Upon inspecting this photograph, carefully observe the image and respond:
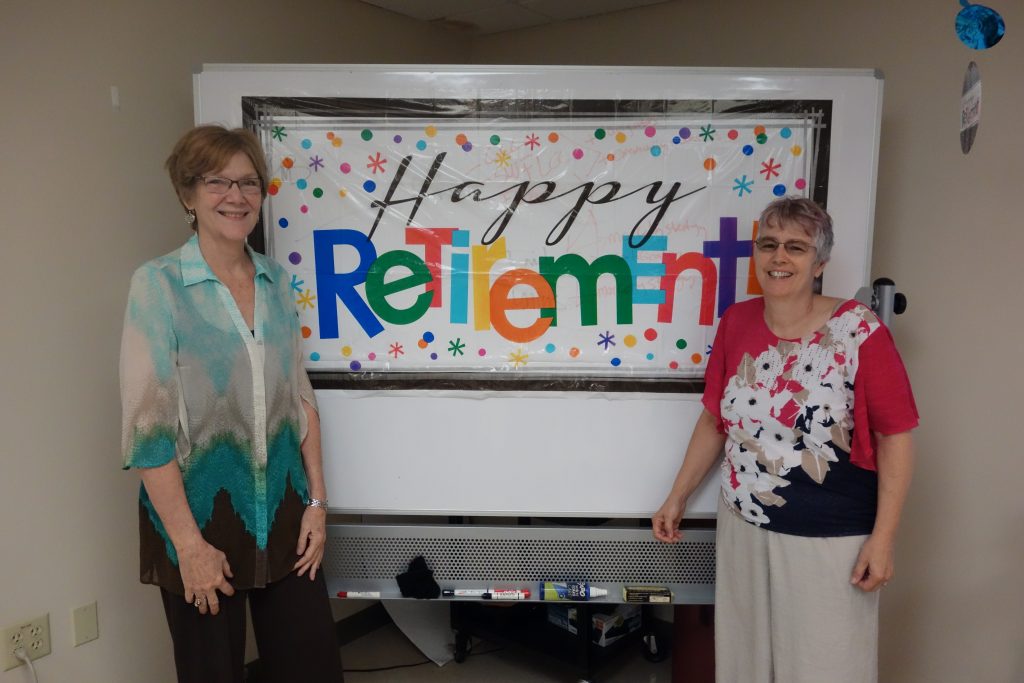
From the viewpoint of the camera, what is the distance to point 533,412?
5.73 feet

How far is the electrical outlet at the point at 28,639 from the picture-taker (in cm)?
166

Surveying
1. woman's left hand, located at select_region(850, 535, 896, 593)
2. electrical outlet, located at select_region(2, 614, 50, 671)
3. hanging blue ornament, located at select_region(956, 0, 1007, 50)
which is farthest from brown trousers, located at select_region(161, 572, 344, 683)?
hanging blue ornament, located at select_region(956, 0, 1007, 50)

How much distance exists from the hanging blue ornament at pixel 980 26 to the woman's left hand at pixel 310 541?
1662 millimetres

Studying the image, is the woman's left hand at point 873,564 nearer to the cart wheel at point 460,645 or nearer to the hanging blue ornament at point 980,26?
the hanging blue ornament at point 980,26

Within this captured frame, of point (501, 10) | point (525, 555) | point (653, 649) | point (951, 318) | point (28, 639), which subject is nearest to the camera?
point (28, 639)

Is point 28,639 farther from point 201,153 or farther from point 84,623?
point 201,153

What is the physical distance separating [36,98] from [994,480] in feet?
8.58

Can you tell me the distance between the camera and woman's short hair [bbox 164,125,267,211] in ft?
4.54

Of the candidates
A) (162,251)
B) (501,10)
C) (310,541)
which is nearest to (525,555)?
(310,541)

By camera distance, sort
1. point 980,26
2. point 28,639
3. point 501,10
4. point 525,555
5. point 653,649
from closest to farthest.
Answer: point 980,26, point 28,639, point 525,555, point 653,649, point 501,10

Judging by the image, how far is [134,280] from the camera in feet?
4.42

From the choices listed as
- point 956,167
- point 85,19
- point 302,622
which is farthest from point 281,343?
point 956,167

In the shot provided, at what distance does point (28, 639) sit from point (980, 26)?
8.15 ft

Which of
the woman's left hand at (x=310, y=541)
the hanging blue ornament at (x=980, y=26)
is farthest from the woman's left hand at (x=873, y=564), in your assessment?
the woman's left hand at (x=310, y=541)
